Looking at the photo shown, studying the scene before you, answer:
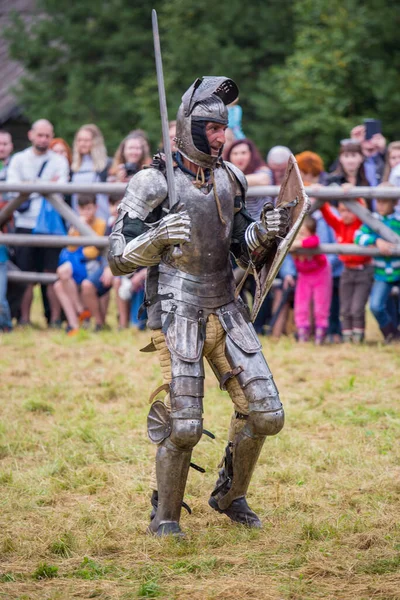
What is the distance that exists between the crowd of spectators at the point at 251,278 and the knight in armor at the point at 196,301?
3.79 meters

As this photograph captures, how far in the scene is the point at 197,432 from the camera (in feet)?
16.2

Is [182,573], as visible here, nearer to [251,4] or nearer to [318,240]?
[318,240]

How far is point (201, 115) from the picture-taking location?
5.00 meters

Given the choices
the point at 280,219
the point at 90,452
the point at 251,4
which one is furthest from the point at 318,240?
the point at 251,4

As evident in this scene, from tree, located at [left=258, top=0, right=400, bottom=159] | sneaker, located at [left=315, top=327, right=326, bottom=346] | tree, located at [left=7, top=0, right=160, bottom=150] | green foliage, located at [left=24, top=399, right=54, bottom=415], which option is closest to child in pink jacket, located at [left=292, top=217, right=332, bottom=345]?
sneaker, located at [left=315, top=327, right=326, bottom=346]

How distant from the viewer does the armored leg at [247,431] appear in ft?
16.4

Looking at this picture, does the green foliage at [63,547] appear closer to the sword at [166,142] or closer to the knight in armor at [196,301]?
the knight in armor at [196,301]

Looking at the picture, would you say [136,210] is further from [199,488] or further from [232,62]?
[232,62]

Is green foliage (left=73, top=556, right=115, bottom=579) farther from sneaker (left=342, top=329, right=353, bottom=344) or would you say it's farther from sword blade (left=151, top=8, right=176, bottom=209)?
sneaker (left=342, top=329, right=353, bottom=344)

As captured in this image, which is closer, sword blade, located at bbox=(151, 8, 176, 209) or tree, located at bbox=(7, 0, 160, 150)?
sword blade, located at bbox=(151, 8, 176, 209)

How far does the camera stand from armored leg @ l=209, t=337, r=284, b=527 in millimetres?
4988

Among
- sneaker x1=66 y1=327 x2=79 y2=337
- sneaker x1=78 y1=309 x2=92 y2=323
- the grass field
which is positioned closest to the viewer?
the grass field

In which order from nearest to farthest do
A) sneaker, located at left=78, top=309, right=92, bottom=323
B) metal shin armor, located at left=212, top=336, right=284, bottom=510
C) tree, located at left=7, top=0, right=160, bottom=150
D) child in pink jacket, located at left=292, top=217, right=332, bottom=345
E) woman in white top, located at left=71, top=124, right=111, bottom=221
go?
1. metal shin armor, located at left=212, top=336, right=284, bottom=510
2. child in pink jacket, located at left=292, top=217, right=332, bottom=345
3. sneaker, located at left=78, top=309, right=92, bottom=323
4. woman in white top, located at left=71, top=124, right=111, bottom=221
5. tree, located at left=7, top=0, right=160, bottom=150

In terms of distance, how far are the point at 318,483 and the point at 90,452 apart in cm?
144
